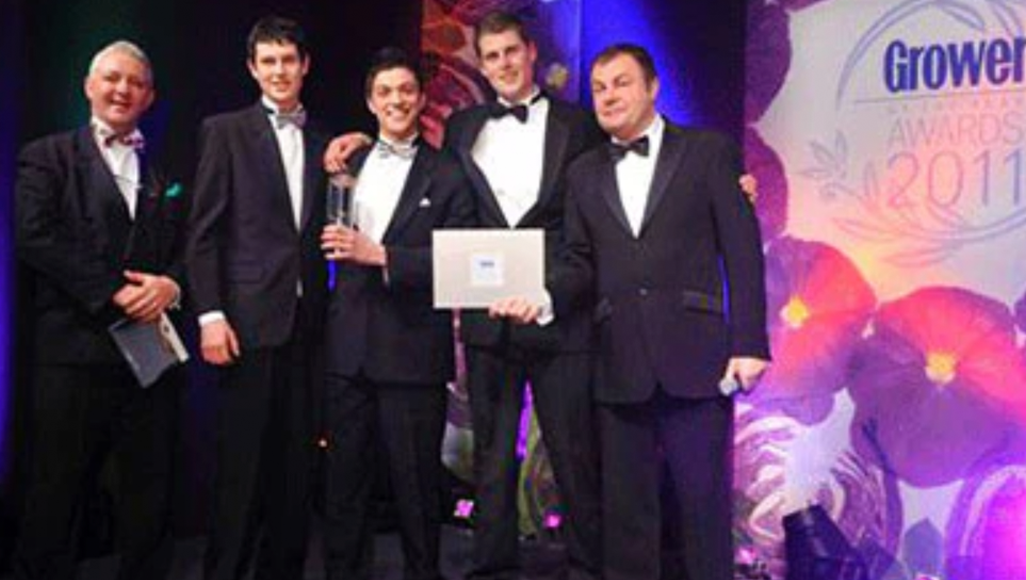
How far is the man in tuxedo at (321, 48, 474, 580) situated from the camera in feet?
12.8

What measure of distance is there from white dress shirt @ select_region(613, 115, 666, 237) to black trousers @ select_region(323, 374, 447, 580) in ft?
2.92

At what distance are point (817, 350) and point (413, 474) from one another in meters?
1.80

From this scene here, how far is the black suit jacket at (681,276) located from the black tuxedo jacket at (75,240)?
55.4 inches

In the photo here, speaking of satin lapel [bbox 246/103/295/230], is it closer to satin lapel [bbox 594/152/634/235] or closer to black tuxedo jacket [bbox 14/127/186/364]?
black tuxedo jacket [bbox 14/127/186/364]

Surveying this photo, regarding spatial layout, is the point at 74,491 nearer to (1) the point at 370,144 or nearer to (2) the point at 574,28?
(1) the point at 370,144

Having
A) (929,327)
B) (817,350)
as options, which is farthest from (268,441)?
(929,327)

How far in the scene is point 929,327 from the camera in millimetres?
4480

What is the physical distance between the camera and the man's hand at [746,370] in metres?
3.50

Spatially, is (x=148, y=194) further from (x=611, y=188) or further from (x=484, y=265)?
(x=611, y=188)

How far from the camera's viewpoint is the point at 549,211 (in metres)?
3.94

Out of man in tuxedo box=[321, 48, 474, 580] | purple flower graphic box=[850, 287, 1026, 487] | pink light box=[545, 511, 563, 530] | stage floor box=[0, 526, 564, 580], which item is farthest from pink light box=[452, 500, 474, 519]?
purple flower graphic box=[850, 287, 1026, 487]

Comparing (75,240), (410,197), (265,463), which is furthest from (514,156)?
(75,240)

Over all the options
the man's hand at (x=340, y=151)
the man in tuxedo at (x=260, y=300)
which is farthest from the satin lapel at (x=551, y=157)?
the man in tuxedo at (x=260, y=300)

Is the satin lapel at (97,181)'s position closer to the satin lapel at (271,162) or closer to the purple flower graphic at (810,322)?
the satin lapel at (271,162)
